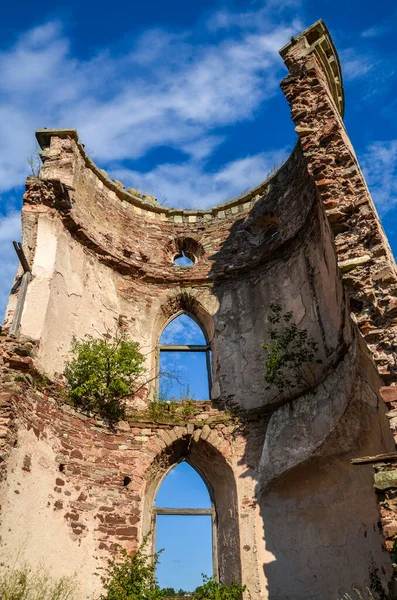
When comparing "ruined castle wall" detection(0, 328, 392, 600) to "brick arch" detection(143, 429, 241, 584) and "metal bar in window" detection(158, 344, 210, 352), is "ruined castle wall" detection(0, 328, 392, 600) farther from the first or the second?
"metal bar in window" detection(158, 344, 210, 352)

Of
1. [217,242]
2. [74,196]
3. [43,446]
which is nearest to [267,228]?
[217,242]

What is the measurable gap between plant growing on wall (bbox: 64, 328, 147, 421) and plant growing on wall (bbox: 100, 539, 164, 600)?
8.30 ft

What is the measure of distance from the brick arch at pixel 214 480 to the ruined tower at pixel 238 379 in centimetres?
4

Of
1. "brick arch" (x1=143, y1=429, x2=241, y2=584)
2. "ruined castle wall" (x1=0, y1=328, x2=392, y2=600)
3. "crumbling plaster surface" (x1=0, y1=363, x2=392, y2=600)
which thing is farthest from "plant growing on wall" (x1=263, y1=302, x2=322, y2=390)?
"brick arch" (x1=143, y1=429, x2=241, y2=584)

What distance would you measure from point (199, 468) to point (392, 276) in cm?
564

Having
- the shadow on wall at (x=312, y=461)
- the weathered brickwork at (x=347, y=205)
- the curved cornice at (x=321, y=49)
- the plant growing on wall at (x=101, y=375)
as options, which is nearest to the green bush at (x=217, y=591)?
the shadow on wall at (x=312, y=461)

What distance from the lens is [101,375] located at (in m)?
9.45

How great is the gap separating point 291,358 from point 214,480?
2884mm

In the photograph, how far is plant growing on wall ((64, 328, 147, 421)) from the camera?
9211mm

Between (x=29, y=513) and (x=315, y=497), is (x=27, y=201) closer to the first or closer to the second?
(x=29, y=513)

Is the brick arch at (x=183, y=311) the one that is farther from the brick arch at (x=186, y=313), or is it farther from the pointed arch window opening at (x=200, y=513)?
the pointed arch window opening at (x=200, y=513)

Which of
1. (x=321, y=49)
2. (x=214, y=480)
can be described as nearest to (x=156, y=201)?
(x=321, y=49)

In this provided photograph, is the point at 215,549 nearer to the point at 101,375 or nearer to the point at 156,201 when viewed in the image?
the point at 101,375

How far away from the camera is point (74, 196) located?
1162 centimetres
